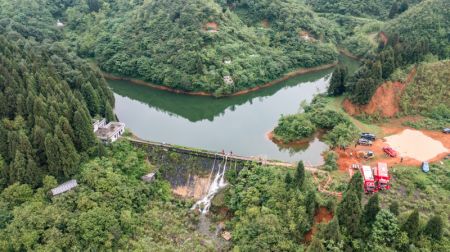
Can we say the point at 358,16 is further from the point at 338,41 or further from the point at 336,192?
the point at 336,192

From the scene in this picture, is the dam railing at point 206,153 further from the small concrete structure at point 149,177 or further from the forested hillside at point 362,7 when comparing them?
the forested hillside at point 362,7

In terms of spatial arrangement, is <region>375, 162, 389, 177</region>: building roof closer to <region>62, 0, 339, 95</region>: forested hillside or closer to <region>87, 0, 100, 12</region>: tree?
<region>62, 0, 339, 95</region>: forested hillside

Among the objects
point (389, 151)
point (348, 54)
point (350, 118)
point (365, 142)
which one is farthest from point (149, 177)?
point (348, 54)

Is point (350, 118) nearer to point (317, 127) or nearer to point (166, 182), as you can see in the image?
Result: point (317, 127)

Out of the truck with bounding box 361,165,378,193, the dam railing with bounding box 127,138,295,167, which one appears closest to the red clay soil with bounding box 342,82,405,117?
the dam railing with bounding box 127,138,295,167

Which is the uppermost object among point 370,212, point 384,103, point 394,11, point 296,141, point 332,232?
point 394,11

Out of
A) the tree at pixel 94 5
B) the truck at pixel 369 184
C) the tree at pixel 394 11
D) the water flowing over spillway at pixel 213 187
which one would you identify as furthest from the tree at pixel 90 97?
the tree at pixel 394 11
